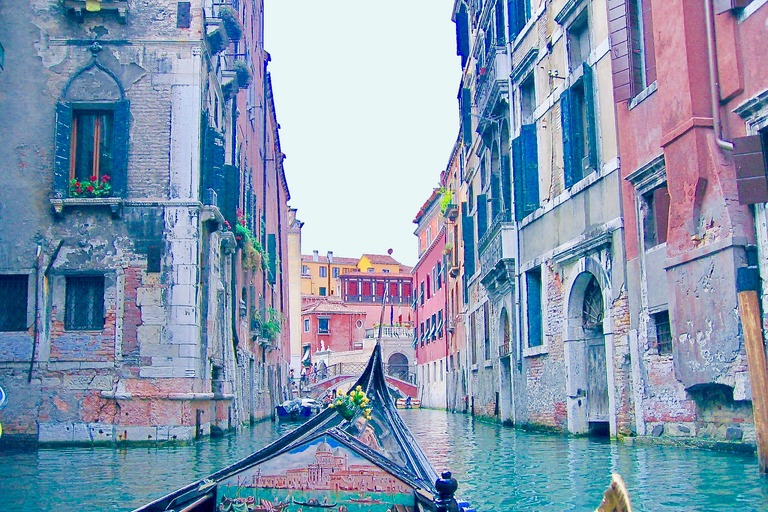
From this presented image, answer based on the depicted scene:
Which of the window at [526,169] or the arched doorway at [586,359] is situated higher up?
the window at [526,169]

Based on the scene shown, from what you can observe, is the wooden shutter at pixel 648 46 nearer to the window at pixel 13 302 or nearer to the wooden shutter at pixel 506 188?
the wooden shutter at pixel 506 188

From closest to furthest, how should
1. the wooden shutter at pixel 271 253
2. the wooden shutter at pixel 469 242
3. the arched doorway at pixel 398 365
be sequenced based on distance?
the wooden shutter at pixel 469 242, the wooden shutter at pixel 271 253, the arched doorway at pixel 398 365

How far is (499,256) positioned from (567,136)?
3535mm

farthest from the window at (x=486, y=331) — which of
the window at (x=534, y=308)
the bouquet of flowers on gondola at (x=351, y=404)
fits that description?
the bouquet of flowers on gondola at (x=351, y=404)

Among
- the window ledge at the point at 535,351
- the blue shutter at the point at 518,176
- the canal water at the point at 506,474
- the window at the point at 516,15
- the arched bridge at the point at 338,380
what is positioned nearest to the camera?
the canal water at the point at 506,474

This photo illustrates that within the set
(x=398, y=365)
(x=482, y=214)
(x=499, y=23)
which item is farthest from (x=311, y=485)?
(x=398, y=365)

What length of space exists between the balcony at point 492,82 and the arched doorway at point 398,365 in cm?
2979

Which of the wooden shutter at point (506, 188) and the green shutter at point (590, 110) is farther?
the wooden shutter at point (506, 188)

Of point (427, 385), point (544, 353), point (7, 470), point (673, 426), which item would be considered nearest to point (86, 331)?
point (7, 470)

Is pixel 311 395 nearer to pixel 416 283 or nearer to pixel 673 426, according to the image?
pixel 416 283

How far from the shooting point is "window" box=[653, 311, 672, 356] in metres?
8.89

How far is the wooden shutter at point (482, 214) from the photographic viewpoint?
17.6m

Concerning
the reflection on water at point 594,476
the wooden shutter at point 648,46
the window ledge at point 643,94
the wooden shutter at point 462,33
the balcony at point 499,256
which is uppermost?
the wooden shutter at point 462,33

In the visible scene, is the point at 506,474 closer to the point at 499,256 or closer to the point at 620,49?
the point at 620,49
